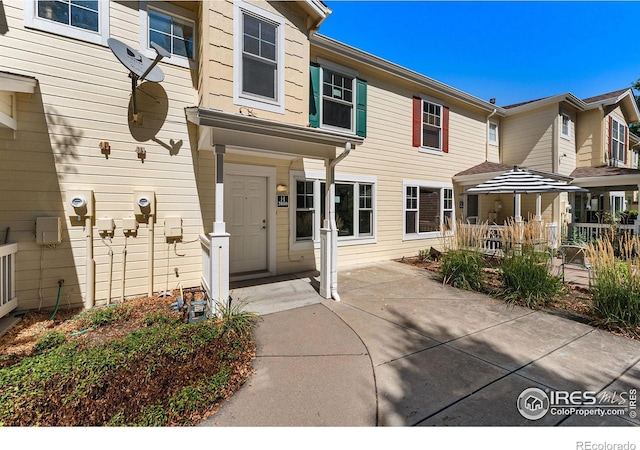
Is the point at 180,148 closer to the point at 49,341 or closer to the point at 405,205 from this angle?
the point at 49,341

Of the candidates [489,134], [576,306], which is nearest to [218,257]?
[576,306]

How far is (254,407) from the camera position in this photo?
2383 mm

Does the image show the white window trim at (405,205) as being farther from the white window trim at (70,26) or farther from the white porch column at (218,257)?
the white window trim at (70,26)

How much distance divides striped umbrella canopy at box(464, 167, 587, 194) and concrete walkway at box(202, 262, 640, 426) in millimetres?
3527

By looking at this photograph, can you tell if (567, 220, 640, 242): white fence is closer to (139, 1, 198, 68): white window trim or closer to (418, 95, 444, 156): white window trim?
(418, 95, 444, 156): white window trim

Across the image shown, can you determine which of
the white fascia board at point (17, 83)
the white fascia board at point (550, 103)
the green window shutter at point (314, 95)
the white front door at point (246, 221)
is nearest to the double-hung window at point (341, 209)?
the white front door at point (246, 221)

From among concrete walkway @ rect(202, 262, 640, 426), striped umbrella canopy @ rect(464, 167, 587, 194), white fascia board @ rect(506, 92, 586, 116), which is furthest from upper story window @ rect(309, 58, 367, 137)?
white fascia board @ rect(506, 92, 586, 116)

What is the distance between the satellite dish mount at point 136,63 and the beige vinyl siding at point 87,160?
11.7 inches

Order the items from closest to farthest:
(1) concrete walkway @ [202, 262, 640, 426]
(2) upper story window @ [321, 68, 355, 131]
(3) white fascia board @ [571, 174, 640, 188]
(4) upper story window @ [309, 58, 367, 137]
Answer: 1. (1) concrete walkway @ [202, 262, 640, 426]
2. (4) upper story window @ [309, 58, 367, 137]
3. (2) upper story window @ [321, 68, 355, 131]
4. (3) white fascia board @ [571, 174, 640, 188]

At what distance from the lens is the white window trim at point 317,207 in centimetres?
664

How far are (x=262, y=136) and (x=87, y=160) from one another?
287cm

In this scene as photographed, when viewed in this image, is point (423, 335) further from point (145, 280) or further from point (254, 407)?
point (145, 280)

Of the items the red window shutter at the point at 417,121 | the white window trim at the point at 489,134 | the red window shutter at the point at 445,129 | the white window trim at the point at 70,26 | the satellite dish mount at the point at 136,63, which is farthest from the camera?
the white window trim at the point at 489,134

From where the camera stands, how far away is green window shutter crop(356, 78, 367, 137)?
297 inches
